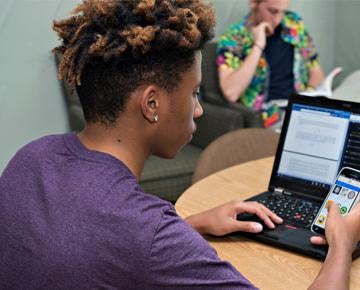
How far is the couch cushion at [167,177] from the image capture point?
2494 mm

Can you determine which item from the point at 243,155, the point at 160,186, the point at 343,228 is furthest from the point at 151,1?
the point at 160,186

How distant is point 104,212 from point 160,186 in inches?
66.3

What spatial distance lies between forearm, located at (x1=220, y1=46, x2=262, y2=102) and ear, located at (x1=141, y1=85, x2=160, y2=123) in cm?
195

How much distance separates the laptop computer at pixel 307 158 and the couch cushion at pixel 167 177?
1.09m

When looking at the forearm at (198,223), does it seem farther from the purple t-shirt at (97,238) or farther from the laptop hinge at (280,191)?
the purple t-shirt at (97,238)

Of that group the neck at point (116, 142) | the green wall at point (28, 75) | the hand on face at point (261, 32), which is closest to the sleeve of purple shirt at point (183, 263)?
the neck at point (116, 142)

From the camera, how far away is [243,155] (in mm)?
1950

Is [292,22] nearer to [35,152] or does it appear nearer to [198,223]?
[198,223]

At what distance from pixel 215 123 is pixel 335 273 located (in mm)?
1849

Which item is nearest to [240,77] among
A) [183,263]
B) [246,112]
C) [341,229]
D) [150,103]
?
[246,112]

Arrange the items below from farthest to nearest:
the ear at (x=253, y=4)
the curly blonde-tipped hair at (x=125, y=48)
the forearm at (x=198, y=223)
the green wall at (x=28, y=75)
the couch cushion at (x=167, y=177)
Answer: the ear at (x=253, y=4), the green wall at (x=28, y=75), the couch cushion at (x=167, y=177), the forearm at (x=198, y=223), the curly blonde-tipped hair at (x=125, y=48)

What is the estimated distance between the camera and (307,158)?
140 centimetres

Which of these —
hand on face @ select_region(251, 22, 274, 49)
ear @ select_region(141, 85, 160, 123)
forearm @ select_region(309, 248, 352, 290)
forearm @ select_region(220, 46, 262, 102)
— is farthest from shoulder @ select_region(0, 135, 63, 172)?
hand on face @ select_region(251, 22, 274, 49)

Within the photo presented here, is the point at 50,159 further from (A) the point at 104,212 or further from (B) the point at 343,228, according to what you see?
(B) the point at 343,228
